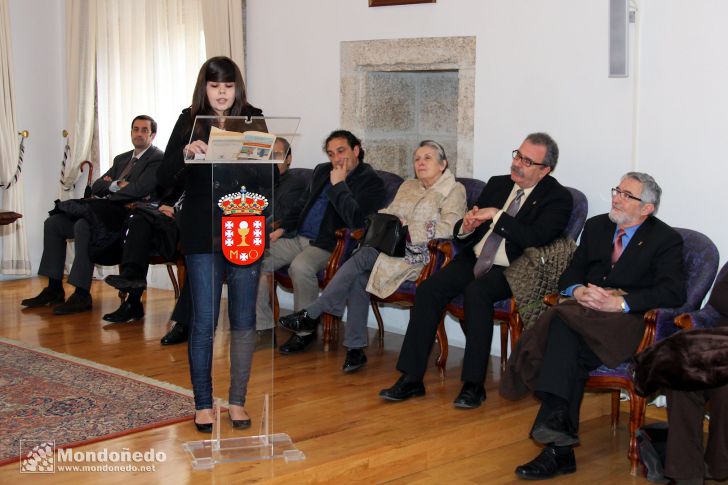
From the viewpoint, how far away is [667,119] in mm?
4859

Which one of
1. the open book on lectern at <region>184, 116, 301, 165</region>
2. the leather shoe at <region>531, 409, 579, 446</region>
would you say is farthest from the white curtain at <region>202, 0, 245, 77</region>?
the leather shoe at <region>531, 409, 579, 446</region>

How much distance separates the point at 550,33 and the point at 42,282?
4.67 m

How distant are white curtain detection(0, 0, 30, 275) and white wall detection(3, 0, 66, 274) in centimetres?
24

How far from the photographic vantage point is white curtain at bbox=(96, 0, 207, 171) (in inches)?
295

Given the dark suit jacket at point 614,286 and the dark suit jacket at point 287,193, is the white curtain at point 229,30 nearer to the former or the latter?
the dark suit jacket at point 287,193

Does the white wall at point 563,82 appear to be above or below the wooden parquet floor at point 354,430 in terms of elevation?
above

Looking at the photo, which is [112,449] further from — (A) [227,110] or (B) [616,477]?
(B) [616,477]

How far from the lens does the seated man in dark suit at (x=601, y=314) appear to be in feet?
13.2

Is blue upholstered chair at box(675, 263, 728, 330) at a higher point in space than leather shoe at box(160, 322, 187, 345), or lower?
higher

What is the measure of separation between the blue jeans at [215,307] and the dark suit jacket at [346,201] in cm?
190

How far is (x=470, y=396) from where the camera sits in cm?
455

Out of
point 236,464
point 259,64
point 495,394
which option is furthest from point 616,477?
point 259,64

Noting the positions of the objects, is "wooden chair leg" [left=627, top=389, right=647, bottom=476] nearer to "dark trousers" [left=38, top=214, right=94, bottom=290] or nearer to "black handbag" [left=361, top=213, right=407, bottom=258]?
"black handbag" [left=361, top=213, right=407, bottom=258]

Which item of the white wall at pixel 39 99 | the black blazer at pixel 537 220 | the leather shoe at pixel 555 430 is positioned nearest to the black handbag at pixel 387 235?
the black blazer at pixel 537 220
